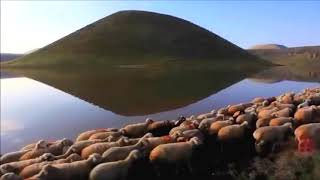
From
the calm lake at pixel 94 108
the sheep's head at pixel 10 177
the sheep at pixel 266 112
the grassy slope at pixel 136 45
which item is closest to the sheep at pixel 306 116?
the sheep at pixel 266 112

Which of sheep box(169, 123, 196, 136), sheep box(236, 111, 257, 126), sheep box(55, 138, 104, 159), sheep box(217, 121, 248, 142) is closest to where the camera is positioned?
sheep box(55, 138, 104, 159)

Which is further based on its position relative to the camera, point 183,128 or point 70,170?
point 183,128

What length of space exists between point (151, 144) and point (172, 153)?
958mm

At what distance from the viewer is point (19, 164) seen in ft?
39.9

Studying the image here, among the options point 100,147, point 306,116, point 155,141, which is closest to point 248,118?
point 306,116

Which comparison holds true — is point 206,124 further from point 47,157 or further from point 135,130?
point 47,157

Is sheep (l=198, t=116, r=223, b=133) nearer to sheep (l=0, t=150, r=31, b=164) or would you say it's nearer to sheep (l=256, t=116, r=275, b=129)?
sheep (l=256, t=116, r=275, b=129)

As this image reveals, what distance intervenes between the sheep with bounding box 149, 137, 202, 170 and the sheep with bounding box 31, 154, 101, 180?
120cm

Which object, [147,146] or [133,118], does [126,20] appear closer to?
[133,118]

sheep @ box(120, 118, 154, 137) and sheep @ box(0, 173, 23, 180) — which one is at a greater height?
sheep @ box(120, 118, 154, 137)

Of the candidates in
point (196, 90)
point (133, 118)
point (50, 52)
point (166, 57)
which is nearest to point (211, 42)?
point (166, 57)

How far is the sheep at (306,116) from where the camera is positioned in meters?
14.5

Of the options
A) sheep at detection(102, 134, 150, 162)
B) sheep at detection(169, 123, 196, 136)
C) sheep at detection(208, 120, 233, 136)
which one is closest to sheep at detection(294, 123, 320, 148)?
sheep at detection(208, 120, 233, 136)

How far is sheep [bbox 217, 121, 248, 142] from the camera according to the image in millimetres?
13453
